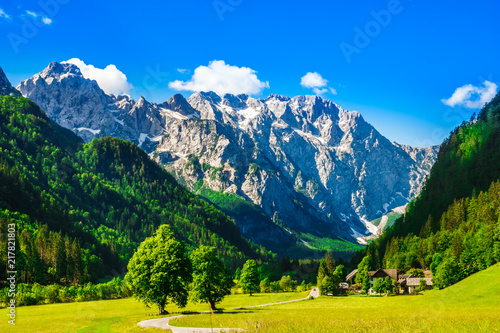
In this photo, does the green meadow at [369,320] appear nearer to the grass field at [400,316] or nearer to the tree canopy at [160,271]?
the grass field at [400,316]

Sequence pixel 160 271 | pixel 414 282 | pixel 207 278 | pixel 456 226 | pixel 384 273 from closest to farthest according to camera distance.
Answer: pixel 160 271
pixel 207 278
pixel 414 282
pixel 384 273
pixel 456 226

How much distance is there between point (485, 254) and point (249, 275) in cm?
6971

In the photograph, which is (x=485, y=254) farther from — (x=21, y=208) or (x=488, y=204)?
(x=21, y=208)

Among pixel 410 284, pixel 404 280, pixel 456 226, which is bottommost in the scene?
pixel 410 284

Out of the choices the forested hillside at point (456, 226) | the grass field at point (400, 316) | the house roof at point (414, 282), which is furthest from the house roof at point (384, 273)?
the grass field at point (400, 316)

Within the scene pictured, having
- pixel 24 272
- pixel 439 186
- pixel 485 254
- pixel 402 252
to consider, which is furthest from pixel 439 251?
pixel 24 272

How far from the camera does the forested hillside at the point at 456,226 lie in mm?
93875

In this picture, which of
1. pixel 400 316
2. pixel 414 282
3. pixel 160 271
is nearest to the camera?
pixel 400 316

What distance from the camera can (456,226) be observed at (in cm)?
14112

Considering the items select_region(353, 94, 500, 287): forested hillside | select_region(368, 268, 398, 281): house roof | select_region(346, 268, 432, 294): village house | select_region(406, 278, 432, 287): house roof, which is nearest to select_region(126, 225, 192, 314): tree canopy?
select_region(353, 94, 500, 287): forested hillside

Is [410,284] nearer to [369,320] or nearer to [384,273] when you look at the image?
[384,273]

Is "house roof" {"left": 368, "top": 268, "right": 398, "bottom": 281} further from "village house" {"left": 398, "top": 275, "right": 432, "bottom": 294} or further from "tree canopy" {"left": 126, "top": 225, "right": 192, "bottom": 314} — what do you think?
"tree canopy" {"left": 126, "top": 225, "right": 192, "bottom": 314}

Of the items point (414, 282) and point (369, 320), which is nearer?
point (369, 320)

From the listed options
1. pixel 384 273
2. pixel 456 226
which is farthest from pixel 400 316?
pixel 456 226
